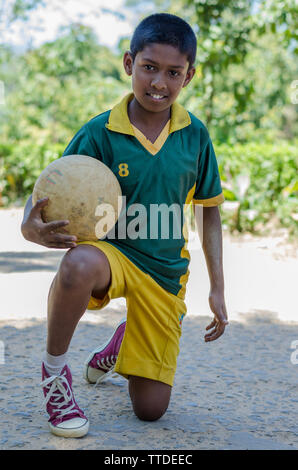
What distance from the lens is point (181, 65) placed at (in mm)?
2797

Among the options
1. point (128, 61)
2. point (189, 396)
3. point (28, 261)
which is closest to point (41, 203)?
point (128, 61)

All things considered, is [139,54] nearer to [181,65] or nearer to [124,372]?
[181,65]

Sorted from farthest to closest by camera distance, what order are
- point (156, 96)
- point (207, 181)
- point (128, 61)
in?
1. point (207, 181)
2. point (128, 61)
3. point (156, 96)

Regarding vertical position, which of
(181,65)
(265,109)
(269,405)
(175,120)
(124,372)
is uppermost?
(265,109)

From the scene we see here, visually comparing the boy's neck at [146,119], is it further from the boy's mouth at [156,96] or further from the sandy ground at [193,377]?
the sandy ground at [193,377]

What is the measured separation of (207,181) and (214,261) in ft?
1.32

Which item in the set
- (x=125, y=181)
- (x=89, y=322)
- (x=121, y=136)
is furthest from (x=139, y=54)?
(x=89, y=322)

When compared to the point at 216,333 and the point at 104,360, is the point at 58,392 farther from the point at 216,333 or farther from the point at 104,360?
the point at 216,333

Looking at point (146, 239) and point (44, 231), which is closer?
point (44, 231)

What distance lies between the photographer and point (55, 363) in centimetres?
266

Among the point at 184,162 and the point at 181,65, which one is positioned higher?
the point at 181,65

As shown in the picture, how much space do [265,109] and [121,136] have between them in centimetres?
2233
